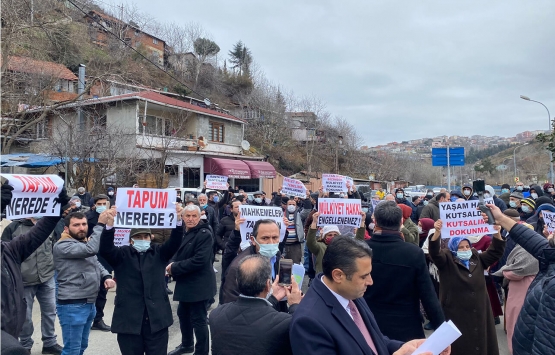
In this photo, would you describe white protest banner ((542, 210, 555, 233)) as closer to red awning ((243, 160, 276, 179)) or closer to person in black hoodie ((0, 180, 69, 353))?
person in black hoodie ((0, 180, 69, 353))

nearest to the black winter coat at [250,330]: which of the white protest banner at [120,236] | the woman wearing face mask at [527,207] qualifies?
the white protest banner at [120,236]

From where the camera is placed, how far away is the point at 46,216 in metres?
3.49

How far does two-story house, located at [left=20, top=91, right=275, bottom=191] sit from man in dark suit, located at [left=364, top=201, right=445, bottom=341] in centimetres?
1819

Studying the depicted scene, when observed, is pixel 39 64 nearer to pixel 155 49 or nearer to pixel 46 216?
pixel 46 216

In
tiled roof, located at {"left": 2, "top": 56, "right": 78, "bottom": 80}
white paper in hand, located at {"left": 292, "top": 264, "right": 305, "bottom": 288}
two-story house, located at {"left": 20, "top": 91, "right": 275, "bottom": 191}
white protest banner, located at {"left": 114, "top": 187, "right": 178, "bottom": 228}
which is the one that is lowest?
white paper in hand, located at {"left": 292, "top": 264, "right": 305, "bottom": 288}

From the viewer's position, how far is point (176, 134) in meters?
26.6

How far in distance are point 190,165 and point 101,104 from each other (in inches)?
268

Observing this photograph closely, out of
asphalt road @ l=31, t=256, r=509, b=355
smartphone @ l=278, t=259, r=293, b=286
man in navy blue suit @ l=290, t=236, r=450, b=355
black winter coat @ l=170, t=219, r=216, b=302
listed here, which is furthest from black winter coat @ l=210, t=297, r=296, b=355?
asphalt road @ l=31, t=256, r=509, b=355

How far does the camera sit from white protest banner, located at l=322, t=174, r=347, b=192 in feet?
35.8

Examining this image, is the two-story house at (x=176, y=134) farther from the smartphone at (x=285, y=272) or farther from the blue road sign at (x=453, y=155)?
the smartphone at (x=285, y=272)

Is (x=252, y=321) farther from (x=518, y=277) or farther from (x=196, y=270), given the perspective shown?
(x=518, y=277)

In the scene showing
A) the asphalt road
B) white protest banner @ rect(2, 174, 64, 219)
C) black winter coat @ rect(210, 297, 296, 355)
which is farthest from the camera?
the asphalt road

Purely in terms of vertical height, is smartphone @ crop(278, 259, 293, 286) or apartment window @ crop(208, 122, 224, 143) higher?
apartment window @ crop(208, 122, 224, 143)

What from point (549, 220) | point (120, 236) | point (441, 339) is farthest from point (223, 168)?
point (441, 339)
